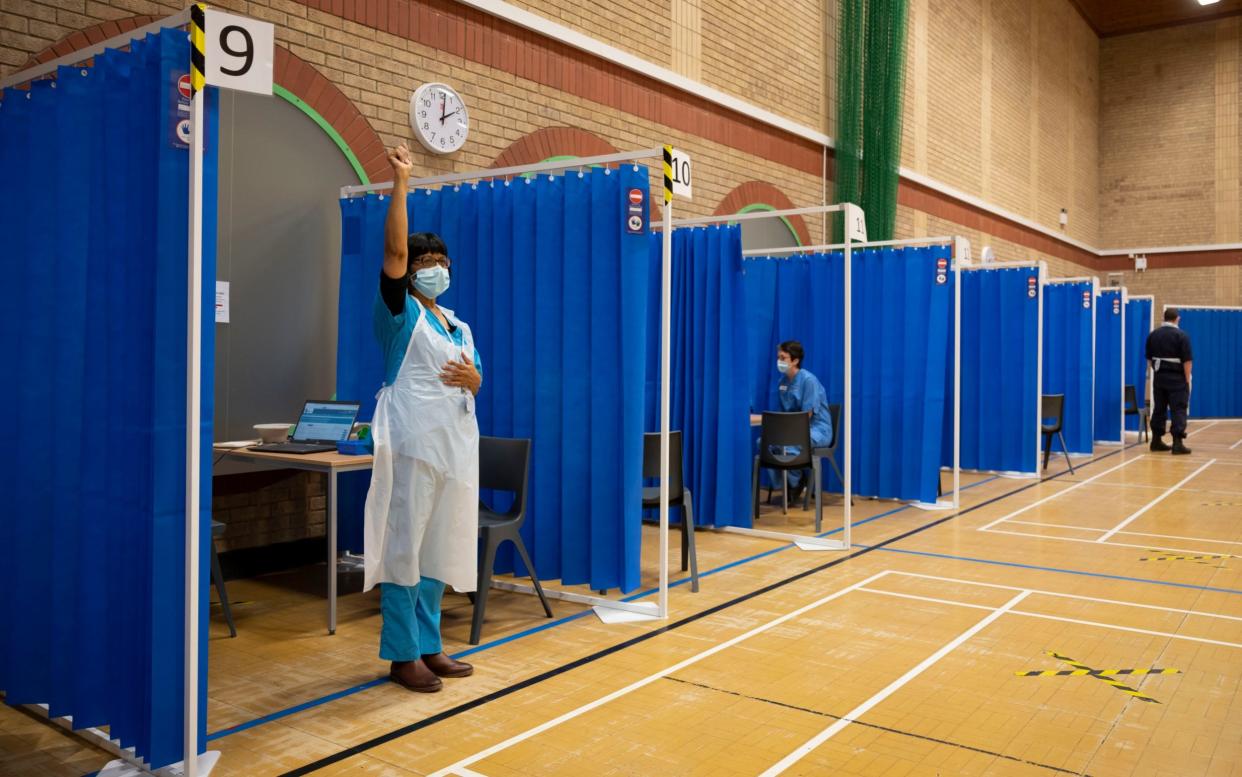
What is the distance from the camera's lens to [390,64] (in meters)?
6.12

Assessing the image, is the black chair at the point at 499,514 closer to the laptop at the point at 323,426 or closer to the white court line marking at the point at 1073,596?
the laptop at the point at 323,426

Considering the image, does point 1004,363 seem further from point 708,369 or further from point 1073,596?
point 1073,596

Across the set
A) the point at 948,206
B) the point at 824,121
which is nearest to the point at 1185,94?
the point at 948,206

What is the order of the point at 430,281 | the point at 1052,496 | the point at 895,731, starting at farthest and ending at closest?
1. the point at 1052,496
2. the point at 430,281
3. the point at 895,731

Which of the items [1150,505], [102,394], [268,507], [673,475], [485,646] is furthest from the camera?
[1150,505]

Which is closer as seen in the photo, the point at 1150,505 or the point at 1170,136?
the point at 1150,505

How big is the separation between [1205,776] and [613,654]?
215cm

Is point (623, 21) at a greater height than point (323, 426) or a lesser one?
greater

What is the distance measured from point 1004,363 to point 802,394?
11.5 feet

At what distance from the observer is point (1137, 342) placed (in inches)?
577

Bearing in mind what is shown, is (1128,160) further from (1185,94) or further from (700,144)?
(700,144)

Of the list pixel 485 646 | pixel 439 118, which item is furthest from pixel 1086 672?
pixel 439 118

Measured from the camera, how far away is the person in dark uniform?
39.4ft

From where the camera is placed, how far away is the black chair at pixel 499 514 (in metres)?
4.23
